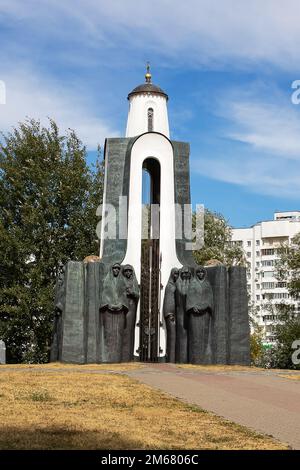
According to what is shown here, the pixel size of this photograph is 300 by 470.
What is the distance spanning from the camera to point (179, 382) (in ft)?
39.5

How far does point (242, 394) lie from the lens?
1027 cm

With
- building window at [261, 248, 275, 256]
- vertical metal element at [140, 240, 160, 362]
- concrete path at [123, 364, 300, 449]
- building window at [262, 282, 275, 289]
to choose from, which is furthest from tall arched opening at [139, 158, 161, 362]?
building window at [261, 248, 275, 256]

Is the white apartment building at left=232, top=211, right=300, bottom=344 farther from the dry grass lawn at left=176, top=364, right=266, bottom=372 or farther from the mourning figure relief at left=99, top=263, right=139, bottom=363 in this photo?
the dry grass lawn at left=176, top=364, right=266, bottom=372

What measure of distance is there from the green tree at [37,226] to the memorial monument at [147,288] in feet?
27.1

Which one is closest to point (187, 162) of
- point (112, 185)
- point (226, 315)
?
point (112, 185)

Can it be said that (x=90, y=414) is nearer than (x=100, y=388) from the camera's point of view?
Yes

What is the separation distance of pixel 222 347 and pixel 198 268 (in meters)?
2.07

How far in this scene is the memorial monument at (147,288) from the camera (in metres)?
16.9

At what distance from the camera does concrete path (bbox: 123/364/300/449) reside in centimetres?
740

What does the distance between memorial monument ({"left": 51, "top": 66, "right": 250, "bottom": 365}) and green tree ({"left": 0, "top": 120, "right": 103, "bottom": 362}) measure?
8267 millimetres

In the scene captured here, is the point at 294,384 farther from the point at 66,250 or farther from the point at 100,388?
the point at 66,250

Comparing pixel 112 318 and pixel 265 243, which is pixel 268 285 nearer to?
pixel 265 243

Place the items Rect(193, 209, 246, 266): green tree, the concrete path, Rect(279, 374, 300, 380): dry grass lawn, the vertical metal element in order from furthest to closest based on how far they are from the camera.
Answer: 1. Rect(193, 209, 246, 266): green tree
2. the vertical metal element
3. Rect(279, 374, 300, 380): dry grass lawn
4. the concrete path

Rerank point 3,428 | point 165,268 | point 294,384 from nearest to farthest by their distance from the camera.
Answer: point 3,428
point 294,384
point 165,268
